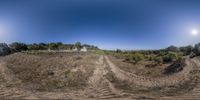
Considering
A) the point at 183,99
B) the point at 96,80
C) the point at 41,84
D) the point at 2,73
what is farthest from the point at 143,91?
the point at 2,73

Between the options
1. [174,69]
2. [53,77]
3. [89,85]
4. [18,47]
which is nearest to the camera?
[89,85]

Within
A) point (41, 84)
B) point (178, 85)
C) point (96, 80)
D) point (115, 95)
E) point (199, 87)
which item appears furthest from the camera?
point (96, 80)

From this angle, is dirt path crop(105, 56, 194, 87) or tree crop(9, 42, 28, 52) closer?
dirt path crop(105, 56, 194, 87)

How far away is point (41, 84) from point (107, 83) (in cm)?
680

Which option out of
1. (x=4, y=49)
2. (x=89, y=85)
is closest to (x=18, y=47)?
(x=4, y=49)

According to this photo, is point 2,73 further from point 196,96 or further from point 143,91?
point 196,96

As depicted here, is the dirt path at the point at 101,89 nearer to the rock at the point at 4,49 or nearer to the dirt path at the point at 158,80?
the dirt path at the point at 158,80

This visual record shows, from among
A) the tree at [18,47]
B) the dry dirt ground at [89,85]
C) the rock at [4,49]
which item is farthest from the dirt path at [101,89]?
the tree at [18,47]

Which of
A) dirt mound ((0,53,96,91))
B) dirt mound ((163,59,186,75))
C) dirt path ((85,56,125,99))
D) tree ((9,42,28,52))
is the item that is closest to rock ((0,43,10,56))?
tree ((9,42,28,52))

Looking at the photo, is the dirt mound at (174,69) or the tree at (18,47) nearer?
the dirt mound at (174,69)

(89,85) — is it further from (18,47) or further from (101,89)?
(18,47)

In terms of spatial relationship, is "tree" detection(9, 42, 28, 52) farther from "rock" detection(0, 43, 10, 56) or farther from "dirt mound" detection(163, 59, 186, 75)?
"dirt mound" detection(163, 59, 186, 75)

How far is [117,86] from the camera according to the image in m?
28.9

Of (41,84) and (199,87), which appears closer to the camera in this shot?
(199,87)
